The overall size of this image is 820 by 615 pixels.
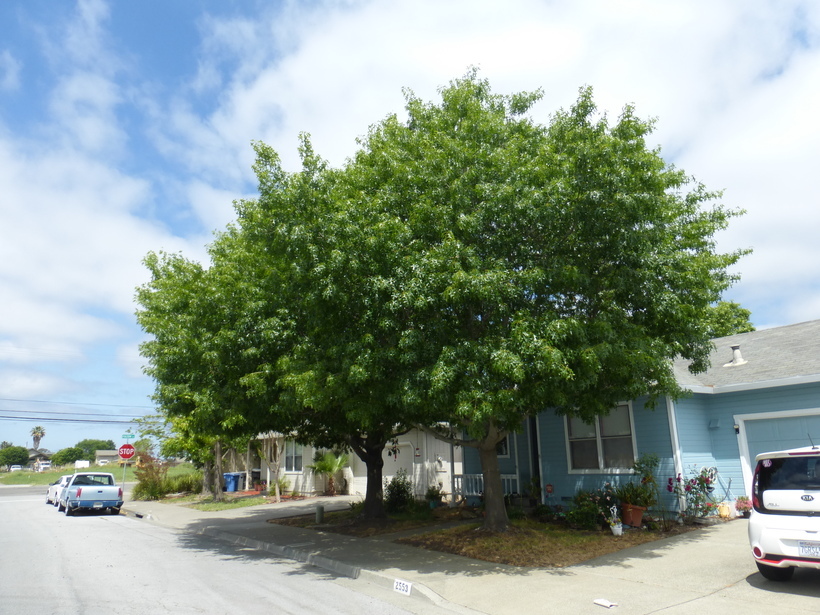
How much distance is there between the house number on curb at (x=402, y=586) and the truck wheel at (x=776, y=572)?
470 cm

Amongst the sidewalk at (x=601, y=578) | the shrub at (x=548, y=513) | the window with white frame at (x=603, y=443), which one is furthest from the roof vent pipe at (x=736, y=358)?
the shrub at (x=548, y=513)

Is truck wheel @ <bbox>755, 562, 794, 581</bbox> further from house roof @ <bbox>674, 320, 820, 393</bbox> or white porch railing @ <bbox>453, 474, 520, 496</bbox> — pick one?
white porch railing @ <bbox>453, 474, 520, 496</bbox>

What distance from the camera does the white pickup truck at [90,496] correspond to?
22.5 metres

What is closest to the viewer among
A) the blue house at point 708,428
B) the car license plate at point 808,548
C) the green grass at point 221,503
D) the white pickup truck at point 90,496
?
the car license plate at point 808,548

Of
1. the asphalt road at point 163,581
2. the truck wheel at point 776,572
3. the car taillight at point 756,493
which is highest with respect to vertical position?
the car taillight at point 756,493

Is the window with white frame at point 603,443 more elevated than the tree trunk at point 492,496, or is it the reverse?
the window with white frame at point 603,443

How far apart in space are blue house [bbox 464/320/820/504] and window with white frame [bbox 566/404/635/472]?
2 cm

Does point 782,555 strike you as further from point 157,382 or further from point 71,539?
point 71,539

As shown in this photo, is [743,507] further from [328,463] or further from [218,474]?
[218,474]

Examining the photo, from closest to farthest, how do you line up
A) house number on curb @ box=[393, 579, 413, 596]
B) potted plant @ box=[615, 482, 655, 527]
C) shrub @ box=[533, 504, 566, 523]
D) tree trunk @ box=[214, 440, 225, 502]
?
house number on curb @ box=[393, 579, 413, 596] < potted plant @ box=[615, 482, 655, 527] < shrub @ box=[533, 504, 566, 523] < tree trunk @ box=[214, 440, 225, 502]

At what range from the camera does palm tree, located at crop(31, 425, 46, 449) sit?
15138cm

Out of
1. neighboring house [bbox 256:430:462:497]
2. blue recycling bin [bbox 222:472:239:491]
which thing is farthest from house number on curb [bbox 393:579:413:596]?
blue recycling bin [bbox 222:472:239:491]

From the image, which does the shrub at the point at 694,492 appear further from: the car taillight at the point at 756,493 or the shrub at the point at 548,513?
the car taillight at the point at 756,493

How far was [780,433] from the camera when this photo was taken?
13.1 metres
